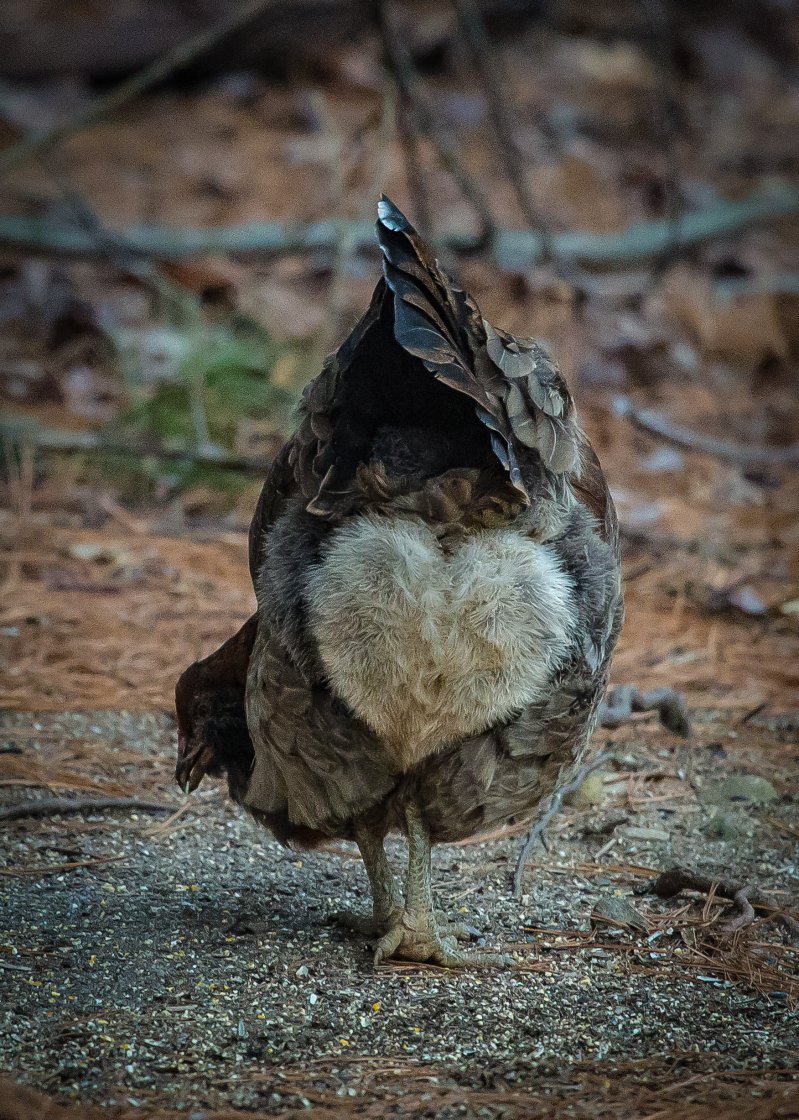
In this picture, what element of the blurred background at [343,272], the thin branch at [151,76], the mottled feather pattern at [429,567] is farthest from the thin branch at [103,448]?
the mottled feather pattern at [429,567]

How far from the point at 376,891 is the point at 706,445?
421 centimetres

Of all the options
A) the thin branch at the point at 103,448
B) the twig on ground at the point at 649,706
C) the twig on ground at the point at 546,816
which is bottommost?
the twig on ground at the point at 546,816

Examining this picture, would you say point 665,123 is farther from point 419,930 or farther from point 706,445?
point 419,930

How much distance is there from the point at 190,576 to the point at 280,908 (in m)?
2.56

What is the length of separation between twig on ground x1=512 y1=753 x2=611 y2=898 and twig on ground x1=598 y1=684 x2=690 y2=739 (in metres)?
0.17

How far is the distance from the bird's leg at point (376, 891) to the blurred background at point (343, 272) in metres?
1.23

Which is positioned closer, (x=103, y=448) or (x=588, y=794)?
(x=588, y=794)

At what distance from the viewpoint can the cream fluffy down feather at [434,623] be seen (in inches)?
115

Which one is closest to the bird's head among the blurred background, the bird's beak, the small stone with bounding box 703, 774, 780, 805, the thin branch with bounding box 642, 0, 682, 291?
the bird's beak

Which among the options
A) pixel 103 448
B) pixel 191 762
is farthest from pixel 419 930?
pixel 103 448

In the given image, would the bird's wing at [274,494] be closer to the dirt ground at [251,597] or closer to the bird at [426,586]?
the bird at [426,586]

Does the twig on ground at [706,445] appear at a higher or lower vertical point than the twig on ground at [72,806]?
higher

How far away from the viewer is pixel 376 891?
363 cm

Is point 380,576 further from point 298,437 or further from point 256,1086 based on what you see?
point 256,1086
